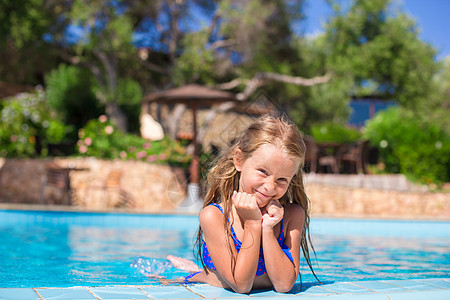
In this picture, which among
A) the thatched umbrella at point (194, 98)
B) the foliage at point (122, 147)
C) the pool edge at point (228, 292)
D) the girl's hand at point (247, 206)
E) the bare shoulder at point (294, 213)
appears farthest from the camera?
the foliage at point (122, 147)

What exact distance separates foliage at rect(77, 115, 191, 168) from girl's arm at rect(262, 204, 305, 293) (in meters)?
9.63

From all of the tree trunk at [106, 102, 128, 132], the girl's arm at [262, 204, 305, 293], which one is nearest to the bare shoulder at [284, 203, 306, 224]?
the girl's arm at [262, 204, 305, 293]

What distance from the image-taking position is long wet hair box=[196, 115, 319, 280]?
88.2 inches

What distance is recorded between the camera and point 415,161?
12469 millimetres

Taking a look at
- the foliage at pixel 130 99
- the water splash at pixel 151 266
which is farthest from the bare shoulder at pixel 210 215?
the foliage at pixel 130 99

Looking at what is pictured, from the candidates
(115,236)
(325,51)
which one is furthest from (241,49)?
(115,236)

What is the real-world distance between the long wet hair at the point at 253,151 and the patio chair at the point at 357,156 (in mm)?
11051

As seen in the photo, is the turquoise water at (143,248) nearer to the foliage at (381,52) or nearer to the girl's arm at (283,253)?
the girl's arm at (283,253)

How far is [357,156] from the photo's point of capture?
527 inches

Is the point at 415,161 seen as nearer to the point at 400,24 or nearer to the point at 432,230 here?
the point at 432,230

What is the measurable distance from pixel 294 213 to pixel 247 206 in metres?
0.41

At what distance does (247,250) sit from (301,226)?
40 cm

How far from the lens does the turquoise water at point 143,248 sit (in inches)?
155

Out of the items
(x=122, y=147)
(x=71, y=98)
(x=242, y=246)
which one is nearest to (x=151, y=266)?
(x=242, y=246)
